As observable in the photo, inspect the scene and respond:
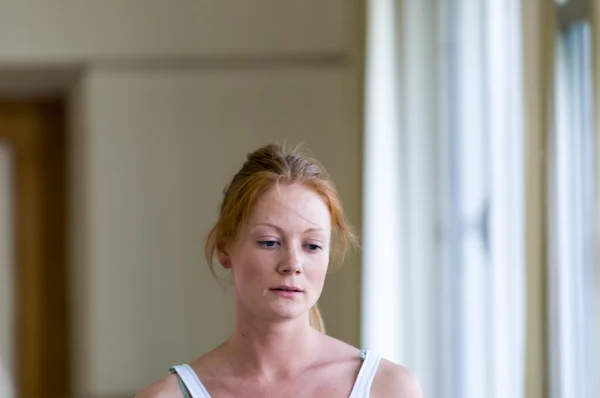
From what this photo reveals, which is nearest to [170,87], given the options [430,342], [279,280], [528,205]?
[430,342]

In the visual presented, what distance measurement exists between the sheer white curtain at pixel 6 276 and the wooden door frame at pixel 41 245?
0.09 ft

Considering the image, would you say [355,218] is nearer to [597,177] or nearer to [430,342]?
[430,342]

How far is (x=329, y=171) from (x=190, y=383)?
241 cm

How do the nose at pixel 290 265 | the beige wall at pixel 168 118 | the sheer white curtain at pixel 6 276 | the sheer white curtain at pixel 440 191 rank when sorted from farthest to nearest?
the sheer white curtain at pixel 6 276
the beige wall at pixel 168 118
the sheer white curtain at pixel 440 191
the nose at pixel 290 265

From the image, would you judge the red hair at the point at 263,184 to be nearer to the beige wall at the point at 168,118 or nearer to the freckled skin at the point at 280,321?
the freckled skin at the point at 280,321

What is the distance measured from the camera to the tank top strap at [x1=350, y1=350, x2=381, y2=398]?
4.68 ft

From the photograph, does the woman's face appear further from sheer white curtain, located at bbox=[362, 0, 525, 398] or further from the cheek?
sheer white curtain, located at bbox=[362, 0, 525, 398]

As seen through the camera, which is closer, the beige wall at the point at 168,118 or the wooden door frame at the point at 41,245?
the beige wall at the point at 168,118

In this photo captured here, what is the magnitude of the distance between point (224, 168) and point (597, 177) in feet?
8.33

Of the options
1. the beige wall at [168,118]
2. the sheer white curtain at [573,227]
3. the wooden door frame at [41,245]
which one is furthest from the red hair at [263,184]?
the wooden door frame at [41,245]

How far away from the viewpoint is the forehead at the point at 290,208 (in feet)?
4.63

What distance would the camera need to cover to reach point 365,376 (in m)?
1.45

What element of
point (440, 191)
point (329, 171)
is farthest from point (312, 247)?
point (329, 171)

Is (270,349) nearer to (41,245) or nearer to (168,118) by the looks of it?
(168,118)
